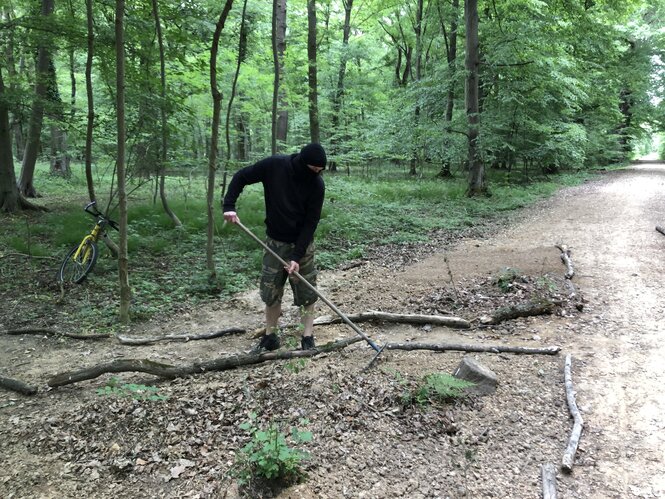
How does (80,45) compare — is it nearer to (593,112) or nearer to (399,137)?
(399,137)

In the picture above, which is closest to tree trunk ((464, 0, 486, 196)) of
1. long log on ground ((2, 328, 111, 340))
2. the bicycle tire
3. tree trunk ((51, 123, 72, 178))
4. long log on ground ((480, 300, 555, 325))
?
long log on ground ((480, 300, 555, 325))

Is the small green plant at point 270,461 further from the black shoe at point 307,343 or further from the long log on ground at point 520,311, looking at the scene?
the long log on ground at point 520,311

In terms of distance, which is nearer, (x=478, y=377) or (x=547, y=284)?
(x=478, y=377)

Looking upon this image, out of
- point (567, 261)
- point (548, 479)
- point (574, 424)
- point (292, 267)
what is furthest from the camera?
point (567, 261)

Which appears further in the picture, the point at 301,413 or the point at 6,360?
the point at 6,360

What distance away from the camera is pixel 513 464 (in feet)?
10.4

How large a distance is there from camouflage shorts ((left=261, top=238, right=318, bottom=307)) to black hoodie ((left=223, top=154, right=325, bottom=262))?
118 mm

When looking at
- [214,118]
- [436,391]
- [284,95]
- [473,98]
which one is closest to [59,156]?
A: [284,95]

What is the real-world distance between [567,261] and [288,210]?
526 centimetres

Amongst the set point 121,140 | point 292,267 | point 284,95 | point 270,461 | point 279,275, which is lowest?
point 270,461

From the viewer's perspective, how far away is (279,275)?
181 inches

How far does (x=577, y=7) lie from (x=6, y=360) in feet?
56.6

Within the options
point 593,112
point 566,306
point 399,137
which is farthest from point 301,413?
point 593,112

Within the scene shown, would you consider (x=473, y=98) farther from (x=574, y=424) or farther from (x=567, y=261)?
(x=574, y=424)
